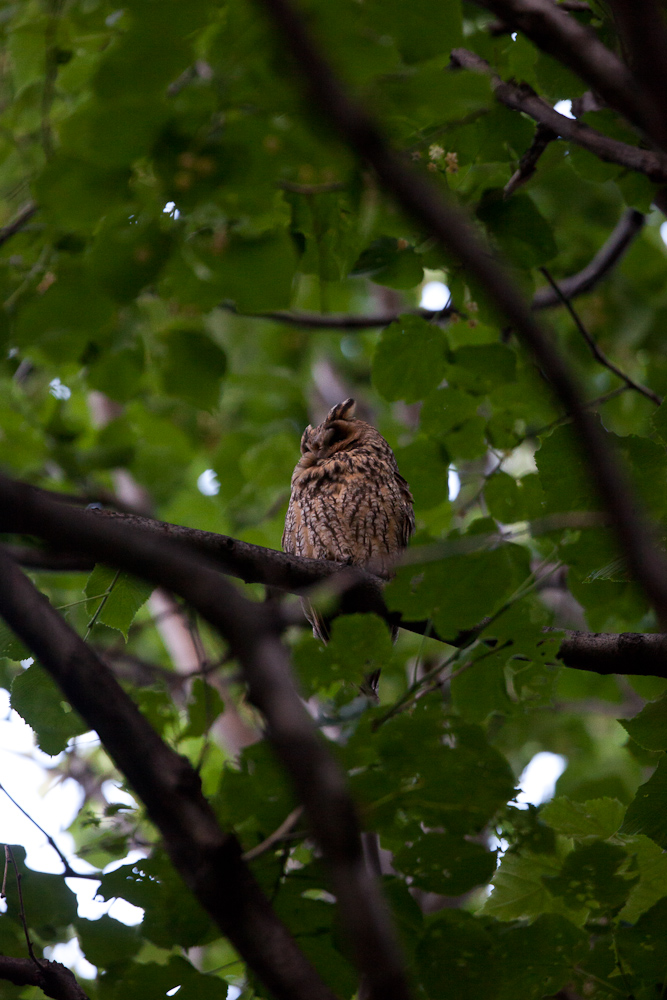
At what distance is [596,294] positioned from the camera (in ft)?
14.6

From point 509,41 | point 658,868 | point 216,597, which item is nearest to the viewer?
point 216,597

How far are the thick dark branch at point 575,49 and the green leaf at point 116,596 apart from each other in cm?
135

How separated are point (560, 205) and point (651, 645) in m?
3.06

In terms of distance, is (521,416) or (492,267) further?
(521,416)

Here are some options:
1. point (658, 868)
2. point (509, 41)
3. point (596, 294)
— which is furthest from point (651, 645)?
point (596, 294)

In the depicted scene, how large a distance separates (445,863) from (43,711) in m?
0.91

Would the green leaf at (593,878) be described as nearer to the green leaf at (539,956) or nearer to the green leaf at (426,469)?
the green leaf at (539,956)

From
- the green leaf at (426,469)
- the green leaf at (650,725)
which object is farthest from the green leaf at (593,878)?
the green leaf at (426,469)

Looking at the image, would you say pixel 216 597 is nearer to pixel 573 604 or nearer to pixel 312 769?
pixel 312 769

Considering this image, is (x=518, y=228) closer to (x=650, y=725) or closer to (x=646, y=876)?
(x=650, y=725)

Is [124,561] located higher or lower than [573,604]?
higher

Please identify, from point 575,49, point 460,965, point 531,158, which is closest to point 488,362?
point 531,158

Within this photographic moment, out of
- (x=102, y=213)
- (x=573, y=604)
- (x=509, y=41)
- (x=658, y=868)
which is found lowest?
(x=573, y=604)

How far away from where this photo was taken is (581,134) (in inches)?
86.1
